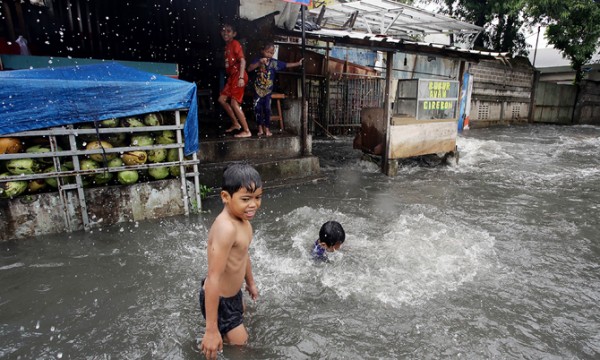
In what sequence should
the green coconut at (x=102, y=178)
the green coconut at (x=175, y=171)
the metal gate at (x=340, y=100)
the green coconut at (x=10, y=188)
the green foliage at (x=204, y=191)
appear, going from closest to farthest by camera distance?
the green coconut at (x=10, y=188) < the green coconut at (x=102, y=178) < the green coconut at (x=175, y=171) < the green foliage at (x=204, y=191) < the metal gate at (x=340, y=100)

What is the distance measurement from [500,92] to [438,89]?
1333 centimetres

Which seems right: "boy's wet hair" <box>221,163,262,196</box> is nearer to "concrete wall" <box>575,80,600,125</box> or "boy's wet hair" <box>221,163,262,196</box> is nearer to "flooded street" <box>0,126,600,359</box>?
"flooded street" <box>0,126,600,359</box>

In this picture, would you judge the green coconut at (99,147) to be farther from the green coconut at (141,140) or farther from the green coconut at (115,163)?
the green coconut at (141,140)

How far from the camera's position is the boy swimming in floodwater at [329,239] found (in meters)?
4.16

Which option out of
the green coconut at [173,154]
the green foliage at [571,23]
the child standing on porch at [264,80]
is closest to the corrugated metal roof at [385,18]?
the child standing on porch at [264,80]

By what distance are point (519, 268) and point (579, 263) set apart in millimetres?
909

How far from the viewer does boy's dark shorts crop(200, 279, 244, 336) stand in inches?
105

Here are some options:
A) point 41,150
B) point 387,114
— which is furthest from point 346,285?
point 387,114

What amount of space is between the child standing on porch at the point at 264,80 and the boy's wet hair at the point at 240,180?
578 centimetres

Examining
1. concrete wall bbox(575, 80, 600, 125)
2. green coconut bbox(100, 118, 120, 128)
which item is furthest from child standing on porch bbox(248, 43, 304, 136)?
concrete wall bbox(575, 80, 600, 125)

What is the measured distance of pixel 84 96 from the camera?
469cm

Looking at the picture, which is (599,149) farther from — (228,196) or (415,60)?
(228,196)

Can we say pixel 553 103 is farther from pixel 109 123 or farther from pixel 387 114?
pixel 109 123

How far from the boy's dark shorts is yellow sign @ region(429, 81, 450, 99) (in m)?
7.97
